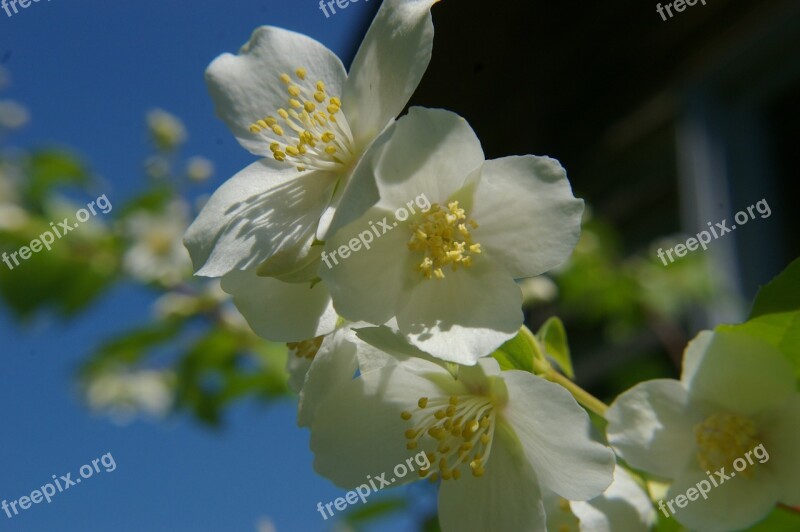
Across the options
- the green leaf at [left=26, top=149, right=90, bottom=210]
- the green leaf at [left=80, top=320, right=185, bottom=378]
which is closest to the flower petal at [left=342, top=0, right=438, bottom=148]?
the green leaf at [left=80, top=320, right=185, bottom=378]

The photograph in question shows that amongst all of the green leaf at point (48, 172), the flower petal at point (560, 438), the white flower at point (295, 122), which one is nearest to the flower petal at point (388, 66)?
the white flower at point (295, 122)

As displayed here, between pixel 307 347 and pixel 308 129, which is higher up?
pixel 308 129

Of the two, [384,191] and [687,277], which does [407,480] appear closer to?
[384,191]

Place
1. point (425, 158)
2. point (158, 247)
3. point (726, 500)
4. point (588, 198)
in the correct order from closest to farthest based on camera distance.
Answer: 1. point (425, 158)
2. point (726, 500)
3. point (158, 247)
4. point (588, 198)

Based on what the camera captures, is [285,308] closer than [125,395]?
Yes

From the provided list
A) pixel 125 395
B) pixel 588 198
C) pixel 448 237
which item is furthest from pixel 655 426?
pixel 588 198

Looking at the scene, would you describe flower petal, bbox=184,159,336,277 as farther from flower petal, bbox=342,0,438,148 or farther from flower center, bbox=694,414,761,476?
flower center, bbox=694,414,761,476

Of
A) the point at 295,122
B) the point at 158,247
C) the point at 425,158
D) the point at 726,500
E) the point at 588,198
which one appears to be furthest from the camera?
the point at 588,198

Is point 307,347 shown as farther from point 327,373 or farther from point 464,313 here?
point 464,313

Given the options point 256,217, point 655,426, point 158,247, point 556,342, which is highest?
point 158,247
